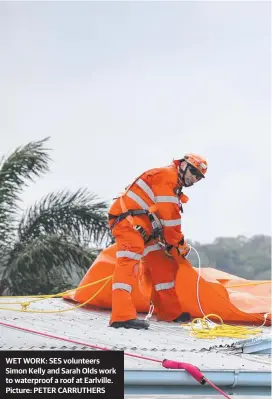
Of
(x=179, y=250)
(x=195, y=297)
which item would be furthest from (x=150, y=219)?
(x=195, y=297)

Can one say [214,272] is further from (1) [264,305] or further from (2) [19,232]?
(2) [19,232]

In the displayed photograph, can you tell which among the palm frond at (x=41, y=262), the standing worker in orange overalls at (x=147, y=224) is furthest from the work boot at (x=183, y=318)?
the palm frond at (x=41, y=262)

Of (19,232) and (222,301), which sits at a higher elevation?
(19,232)

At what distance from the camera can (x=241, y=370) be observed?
4.10m

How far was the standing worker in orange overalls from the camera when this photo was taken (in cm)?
561

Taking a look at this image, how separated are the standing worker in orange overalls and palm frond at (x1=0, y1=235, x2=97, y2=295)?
5550 mm

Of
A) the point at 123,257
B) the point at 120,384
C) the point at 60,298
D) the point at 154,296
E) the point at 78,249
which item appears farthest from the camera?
the point at 78,249

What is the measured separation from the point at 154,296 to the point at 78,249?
5.49 metres

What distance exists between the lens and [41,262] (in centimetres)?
1148

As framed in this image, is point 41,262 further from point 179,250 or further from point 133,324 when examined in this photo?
point 133,324

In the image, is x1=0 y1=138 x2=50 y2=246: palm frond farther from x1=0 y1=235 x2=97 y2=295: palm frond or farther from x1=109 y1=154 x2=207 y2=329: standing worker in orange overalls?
x1=109 y1=154 x2=207 y2=329: standing worker in orange overalls

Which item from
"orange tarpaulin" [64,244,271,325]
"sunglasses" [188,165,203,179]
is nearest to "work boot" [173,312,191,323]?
"orange tarpaulin" [64,244,271,325]

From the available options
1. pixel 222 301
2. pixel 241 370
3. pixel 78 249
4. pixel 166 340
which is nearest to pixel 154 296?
pixel 222 301

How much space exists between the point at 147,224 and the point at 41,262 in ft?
19.5
